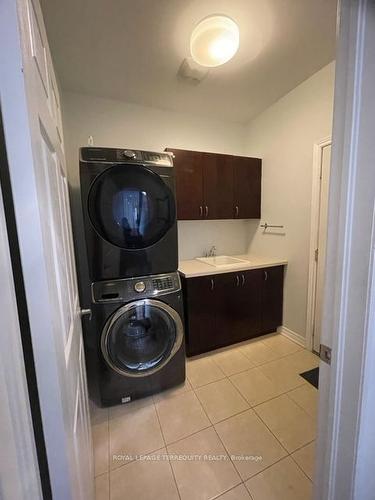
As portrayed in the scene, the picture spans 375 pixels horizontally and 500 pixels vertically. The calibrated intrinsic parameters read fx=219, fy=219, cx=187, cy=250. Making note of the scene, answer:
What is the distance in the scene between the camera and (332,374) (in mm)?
686

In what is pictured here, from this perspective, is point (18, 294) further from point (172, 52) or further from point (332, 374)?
point (172, 52)

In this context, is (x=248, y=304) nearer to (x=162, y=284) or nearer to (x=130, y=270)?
(x=162, y=284)

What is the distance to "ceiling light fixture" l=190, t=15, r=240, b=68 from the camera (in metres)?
1.35

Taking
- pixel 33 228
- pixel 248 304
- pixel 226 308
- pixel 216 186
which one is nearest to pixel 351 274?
pixel 33 228

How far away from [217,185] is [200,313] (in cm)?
140

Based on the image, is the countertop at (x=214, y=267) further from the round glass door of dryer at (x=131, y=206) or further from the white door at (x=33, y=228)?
the white door at (x=33, y=228)

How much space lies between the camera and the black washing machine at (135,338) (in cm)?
154

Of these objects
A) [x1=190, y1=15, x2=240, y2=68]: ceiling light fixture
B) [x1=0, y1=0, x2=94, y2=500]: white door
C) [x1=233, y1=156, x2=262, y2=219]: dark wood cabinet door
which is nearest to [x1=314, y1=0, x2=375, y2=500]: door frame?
[x1=0, y1=0, x2=94, y2=500]: white door

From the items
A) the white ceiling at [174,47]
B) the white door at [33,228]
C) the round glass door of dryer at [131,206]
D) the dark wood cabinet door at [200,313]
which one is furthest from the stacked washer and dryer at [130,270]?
the white door at [33,228]

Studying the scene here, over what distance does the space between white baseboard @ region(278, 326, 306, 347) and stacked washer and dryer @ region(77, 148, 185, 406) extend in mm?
1453

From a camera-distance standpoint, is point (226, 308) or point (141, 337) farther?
point (226, 308)

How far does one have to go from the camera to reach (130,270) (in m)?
1.60

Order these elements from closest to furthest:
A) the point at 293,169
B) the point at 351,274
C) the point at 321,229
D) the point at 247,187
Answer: the point at 351,274 → the point at 321,229 → the point at 293,169 → the point at 247,187

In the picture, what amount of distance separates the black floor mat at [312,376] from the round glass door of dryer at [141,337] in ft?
3.89
